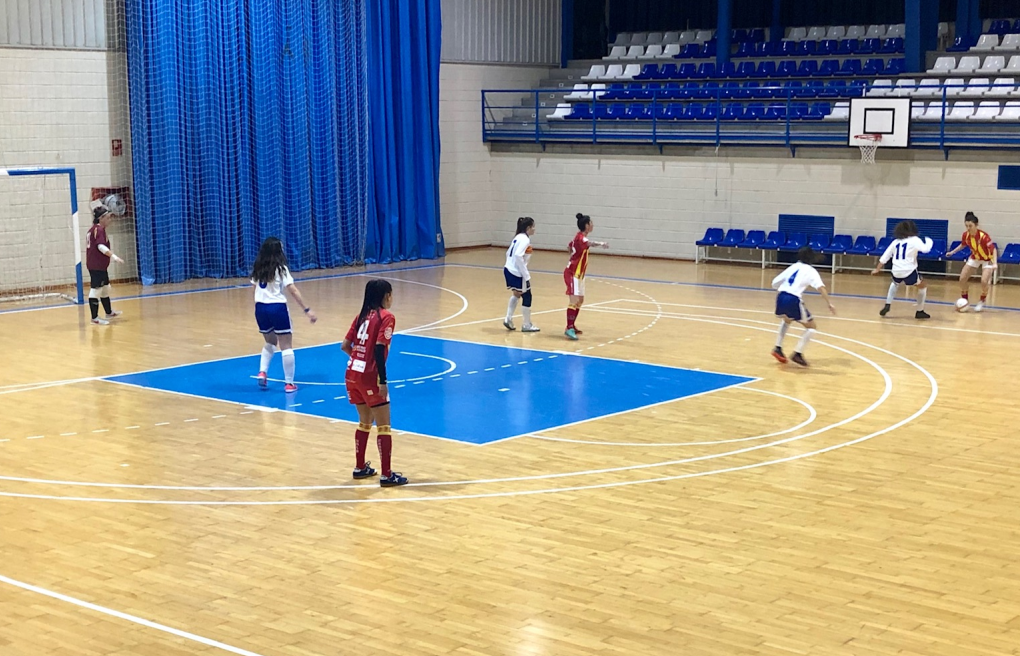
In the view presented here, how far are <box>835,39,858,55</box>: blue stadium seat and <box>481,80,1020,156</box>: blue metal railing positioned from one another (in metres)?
1.64

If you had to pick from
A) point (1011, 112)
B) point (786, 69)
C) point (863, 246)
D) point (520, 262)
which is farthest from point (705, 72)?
point (520, 262)

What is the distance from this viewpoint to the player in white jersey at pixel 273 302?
1259 centimetres

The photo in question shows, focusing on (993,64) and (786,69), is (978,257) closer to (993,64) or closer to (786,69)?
(993,64)

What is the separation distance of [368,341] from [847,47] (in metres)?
21.1

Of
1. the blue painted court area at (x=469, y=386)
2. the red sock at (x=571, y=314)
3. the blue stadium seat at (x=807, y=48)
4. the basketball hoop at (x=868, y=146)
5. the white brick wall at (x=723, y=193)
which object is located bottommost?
the blue painted court area at (x=469, y=386)

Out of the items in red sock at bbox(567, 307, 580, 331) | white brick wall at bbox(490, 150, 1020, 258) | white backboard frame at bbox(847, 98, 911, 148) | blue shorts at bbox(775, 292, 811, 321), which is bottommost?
red sock at bbox(567, 307, 580, 331)

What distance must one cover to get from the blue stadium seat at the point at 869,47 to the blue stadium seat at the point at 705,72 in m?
3.27

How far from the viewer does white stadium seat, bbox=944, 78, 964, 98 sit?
23250 mm

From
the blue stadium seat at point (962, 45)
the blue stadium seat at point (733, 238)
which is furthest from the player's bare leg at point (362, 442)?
the blue stadium seat at point (962, 45)

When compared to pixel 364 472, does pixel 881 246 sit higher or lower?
higher

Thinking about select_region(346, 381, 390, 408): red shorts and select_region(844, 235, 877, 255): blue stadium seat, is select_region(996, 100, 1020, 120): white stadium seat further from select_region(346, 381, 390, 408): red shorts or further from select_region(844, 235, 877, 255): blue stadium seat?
select_region(346, 381, 390, 408): red shorts

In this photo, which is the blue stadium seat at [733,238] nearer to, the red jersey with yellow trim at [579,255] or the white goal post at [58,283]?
the red jersey with yellow trim at [579,255]

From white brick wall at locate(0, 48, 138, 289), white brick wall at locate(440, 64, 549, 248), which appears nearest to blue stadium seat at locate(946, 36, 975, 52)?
white brick wall at locate(440, 64, 549, 248)

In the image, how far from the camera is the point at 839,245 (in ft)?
75.9
